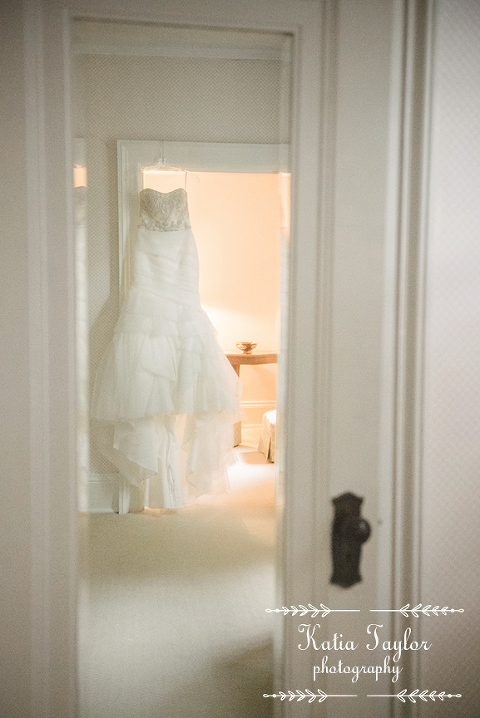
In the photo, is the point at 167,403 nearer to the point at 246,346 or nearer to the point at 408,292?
the point at 246,346

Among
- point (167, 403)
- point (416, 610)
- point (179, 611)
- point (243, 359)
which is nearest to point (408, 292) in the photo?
point (416, 610)

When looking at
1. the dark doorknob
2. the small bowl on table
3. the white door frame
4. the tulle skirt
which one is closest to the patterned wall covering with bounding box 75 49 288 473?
the tulle skirt

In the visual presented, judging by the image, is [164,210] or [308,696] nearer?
[308,696]

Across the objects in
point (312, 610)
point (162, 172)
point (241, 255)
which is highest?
point (162, 172)

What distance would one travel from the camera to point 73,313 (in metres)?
0.97

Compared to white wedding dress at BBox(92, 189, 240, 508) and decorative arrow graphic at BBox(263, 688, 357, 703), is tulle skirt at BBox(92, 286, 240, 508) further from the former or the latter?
decorative arrow graphic at BBox(263, 688, 357, 703)

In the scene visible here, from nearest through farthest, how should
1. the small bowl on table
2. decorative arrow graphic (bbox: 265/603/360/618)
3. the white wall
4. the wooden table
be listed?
1. the white wall
2. decorative arrow graphic (bbox: 265/603/360/618)
3. the wooden table
4. the small bowl on table

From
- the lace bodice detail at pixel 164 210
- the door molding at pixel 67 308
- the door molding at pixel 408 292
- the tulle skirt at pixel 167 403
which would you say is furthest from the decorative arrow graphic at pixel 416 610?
the lace bodice detail at pixel 164 210

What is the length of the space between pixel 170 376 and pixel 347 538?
139 cm

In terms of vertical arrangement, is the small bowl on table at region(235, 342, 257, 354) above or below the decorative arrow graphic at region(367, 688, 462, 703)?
above

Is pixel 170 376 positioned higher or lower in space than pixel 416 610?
higher

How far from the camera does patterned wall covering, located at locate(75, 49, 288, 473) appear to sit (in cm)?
151

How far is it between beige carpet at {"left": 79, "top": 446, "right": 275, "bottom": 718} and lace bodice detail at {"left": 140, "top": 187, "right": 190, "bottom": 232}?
1305 mm

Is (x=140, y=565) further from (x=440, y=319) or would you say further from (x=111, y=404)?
(x=440, y=319)
